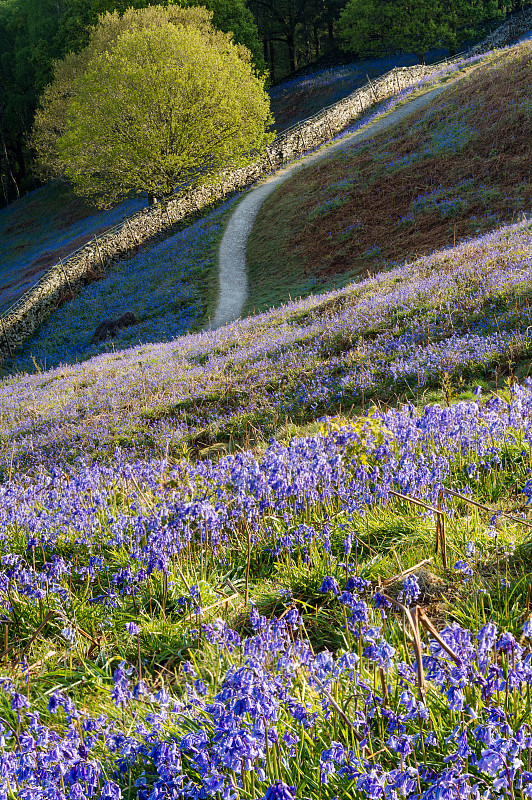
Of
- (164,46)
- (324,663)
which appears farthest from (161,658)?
(164,46)

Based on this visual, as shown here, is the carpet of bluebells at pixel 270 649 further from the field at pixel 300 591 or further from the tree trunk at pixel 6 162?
the tree trunk at pixel 6 162

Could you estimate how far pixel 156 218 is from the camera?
36906mm

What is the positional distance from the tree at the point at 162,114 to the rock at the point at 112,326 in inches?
524

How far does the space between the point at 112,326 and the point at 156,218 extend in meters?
14.9

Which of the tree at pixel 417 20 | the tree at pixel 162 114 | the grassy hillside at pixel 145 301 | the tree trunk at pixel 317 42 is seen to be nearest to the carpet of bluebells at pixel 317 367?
the grassy hillside at pixel 145 301

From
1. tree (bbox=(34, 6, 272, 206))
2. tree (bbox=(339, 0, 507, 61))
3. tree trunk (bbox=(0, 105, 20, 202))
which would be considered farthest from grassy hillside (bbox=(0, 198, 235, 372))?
tree trunk (bbox=(0, 105, 20, 202))

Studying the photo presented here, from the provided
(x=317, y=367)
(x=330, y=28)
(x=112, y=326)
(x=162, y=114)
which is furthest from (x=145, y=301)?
(x=330, y=28)

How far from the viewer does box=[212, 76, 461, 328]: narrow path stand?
23.3m

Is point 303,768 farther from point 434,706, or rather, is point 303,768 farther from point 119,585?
point 119,585

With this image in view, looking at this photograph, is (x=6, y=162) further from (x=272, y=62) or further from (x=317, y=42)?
(x=317, y=42)

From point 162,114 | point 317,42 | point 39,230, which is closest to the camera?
point 162,114

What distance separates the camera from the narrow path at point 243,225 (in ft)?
76.3

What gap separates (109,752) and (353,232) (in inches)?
911

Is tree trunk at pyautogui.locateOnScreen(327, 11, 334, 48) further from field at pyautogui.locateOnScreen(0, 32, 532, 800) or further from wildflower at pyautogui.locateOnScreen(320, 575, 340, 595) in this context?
wildflower at pyautogui.locateOnScreen(320, 575, 340, 595)
